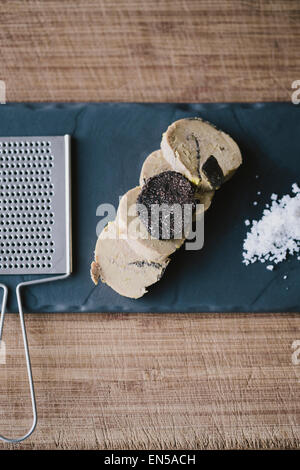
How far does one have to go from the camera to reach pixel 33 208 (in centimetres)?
123

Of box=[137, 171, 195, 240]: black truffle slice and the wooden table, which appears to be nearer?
box=[137, 171, 195, 240]: black truffle slice

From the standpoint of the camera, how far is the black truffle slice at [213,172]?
3.80ft

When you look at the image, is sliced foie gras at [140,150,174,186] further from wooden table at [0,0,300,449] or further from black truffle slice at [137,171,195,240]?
wooden table at [0,0,300,449]

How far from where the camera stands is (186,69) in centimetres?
129

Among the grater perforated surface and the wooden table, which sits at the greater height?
the grater perforated surface

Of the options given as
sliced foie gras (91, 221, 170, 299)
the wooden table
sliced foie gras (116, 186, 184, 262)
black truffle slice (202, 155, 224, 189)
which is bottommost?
the wooden table

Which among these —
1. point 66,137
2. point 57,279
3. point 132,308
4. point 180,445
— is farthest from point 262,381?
point 66,137

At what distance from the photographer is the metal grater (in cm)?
123

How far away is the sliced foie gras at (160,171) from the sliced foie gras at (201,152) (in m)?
0.01

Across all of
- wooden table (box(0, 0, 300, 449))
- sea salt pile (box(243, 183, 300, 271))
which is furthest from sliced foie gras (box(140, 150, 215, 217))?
wooden table (box(0, 0, 300, 449))

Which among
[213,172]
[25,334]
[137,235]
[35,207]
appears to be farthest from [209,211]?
[25,334]

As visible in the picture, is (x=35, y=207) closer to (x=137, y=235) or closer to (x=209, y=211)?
(x=137, y=235)

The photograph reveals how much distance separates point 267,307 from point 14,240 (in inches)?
27.8

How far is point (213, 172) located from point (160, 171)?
135 mm
